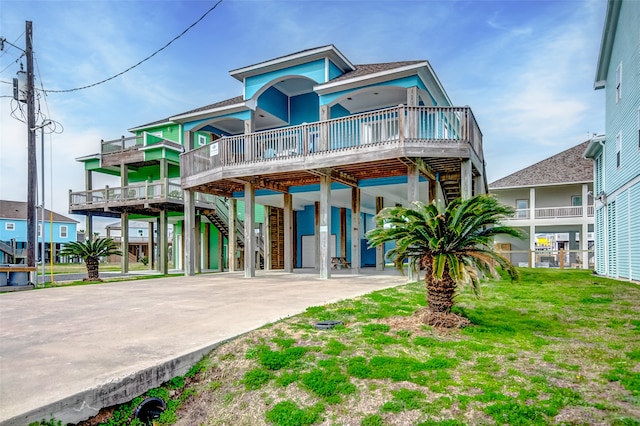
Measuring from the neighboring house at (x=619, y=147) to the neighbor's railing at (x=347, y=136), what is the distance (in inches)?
177

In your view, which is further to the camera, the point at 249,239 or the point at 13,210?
the point at 13,210

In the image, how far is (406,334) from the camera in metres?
4.96

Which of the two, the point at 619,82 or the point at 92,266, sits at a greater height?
the point at 619,82

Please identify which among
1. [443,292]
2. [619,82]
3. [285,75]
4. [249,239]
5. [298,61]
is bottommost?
Answer: [443,292]

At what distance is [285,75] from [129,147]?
11.4m

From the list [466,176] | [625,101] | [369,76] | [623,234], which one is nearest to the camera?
[466,176]

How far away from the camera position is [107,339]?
4824mm

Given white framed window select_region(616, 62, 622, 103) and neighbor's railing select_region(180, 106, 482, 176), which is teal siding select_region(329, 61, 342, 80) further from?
white framed window select_region(616, 62, 622, 103)

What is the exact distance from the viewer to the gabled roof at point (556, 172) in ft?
84.6

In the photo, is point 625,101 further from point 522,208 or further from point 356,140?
point 522,208

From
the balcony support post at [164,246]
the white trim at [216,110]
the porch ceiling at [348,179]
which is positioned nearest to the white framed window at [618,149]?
the porch ceiling at [348,179]

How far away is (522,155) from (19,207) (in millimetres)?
49812

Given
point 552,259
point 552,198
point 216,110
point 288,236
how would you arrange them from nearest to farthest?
1. point 216,110
2. point 288,236
3. point 552,198
4. point 552,259

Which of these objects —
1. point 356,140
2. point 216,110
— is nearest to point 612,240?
point 356,140
